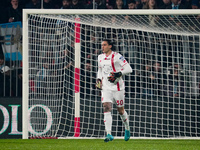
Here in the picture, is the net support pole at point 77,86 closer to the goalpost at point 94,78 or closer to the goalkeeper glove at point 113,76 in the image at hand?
the goalpost at point 94,78

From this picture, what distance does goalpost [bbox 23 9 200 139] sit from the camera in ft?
31.5

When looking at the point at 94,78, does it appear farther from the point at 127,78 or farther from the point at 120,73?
the point at 120,73

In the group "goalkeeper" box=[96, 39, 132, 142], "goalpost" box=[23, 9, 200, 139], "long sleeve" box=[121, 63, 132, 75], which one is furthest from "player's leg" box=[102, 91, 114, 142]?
"goalpost" box=[23, 9, 200, 139]

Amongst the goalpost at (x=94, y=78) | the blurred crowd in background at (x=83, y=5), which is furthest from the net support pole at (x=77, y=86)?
the blurred crowd in background at (x=83, y=5)

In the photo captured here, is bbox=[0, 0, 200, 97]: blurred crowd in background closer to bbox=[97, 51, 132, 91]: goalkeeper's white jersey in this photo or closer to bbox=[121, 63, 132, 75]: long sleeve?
bbox=[97, 51, 132, 91]: goalkeeper's white jersey

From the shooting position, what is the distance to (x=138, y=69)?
10055mm

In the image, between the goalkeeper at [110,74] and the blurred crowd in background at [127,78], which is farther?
the blurred crowd in background at [127,78]

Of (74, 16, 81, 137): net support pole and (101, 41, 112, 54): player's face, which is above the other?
(101, 41, 112, 54): player's face

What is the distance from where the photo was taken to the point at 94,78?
10.1m

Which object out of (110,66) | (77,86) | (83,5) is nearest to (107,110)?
(110,66)

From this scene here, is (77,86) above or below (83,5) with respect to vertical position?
below

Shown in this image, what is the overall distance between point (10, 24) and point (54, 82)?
5.52 feet

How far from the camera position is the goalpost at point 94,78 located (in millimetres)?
9602

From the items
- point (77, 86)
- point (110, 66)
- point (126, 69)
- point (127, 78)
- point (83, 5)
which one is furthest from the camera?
point (83, 5)
